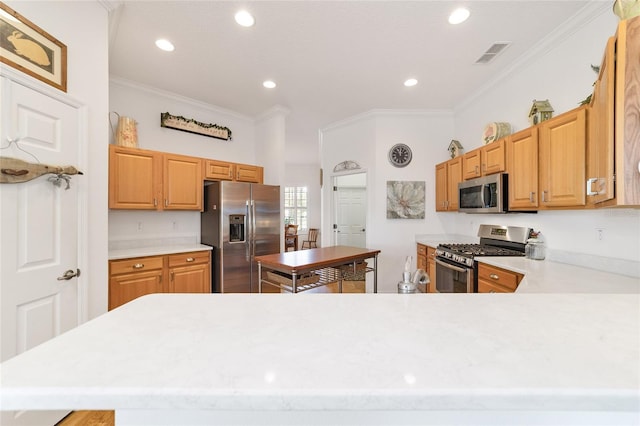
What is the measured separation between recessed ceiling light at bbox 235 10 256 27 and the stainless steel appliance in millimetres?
2922

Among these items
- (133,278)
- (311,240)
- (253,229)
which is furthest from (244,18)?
(311,240)

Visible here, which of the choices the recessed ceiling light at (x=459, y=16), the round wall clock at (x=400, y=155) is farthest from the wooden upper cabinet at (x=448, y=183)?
the recessed ceiling light at (x=459, y=16)

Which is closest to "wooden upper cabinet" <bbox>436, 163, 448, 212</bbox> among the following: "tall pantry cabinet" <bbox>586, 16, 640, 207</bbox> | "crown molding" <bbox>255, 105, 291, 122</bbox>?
"crown molding" <bbox>255, 105, 291, 122</bbox>

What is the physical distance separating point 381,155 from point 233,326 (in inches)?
153

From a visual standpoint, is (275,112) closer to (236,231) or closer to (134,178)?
(236,231)

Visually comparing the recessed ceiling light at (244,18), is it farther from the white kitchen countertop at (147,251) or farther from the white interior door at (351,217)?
the white interior door at (351,217)

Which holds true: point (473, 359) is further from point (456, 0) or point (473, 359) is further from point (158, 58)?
point (158, 58)

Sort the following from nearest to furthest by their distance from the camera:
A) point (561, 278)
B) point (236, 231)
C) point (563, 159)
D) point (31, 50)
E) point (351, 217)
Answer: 1. point (31, 50)
2. point (561, 278)
3. point (563, 159)
4. point (236, 231)
5. point (351, 217)

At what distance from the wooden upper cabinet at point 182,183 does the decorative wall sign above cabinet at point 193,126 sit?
61 centimetres

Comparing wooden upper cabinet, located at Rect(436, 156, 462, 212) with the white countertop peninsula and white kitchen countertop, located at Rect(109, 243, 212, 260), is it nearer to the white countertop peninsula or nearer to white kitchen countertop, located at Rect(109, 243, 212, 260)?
the white countertop peninsula

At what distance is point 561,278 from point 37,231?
10.8ft

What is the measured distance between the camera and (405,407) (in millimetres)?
423

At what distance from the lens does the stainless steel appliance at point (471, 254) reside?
8.44 ft

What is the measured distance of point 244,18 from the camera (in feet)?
7.06
